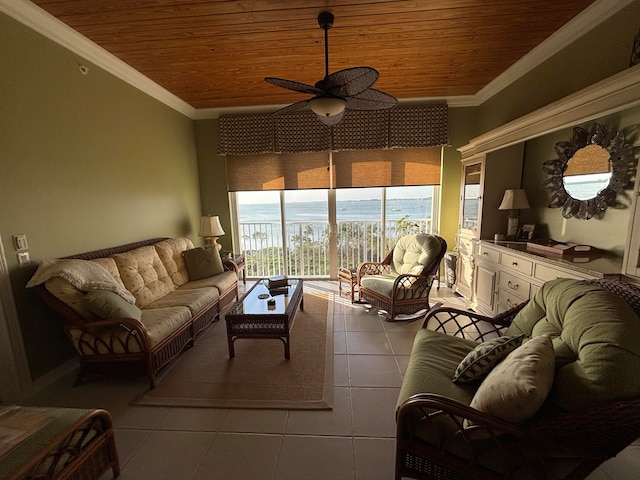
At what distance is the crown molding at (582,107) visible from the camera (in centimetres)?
162

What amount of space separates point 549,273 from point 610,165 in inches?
38.4

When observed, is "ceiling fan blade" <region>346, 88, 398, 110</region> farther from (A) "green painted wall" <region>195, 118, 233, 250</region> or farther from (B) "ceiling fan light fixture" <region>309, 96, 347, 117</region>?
(A) "green painted wall" <region>195, 118, 233, 250</region>

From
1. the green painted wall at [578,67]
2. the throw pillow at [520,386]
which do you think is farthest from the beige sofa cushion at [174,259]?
the green painted wall at [578,67]

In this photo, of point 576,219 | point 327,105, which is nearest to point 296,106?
point 327,105

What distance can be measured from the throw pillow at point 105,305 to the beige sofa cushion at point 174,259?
3.96ft

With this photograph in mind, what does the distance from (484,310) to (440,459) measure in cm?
246

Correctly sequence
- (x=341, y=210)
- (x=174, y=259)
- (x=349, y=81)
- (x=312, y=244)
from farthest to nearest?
(x=312, y=244)
(x=341, y=210)
(x=174, y=259)
(x=349, y=81)

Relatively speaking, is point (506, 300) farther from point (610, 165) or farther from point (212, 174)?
point (212, 174)

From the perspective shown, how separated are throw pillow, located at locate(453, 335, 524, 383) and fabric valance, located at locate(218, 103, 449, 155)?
11.0 ft

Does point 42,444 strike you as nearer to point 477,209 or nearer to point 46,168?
point 46,168

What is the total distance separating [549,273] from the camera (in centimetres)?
225

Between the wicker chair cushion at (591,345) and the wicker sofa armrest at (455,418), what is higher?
the wicker chair cushion at (591,345)

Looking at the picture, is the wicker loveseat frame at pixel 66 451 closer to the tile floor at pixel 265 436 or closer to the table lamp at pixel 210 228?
the tile floor at pixel 265 436

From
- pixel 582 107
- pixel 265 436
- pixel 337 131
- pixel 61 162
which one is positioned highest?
pixel 337 131
